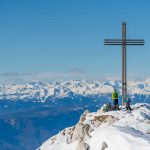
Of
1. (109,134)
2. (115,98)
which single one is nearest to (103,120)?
(115,98)

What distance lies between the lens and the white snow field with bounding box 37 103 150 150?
1417 inches

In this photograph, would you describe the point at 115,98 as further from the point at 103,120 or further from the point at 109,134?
the point at 109,134

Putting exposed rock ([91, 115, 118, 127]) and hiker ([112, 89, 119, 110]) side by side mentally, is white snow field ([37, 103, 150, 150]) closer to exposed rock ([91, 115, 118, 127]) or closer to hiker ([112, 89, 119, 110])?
exposed rock ([91, 115, 118, 127])

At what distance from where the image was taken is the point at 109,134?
3822 cm

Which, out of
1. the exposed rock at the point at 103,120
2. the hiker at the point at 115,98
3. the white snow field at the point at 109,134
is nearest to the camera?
the white snow field at the point at 109,134

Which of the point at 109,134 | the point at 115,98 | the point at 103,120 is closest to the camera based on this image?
the point at 109,134

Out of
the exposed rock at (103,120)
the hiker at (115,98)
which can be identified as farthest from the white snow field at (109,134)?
the hiker at (115,98)

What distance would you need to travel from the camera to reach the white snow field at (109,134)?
36.0 meters

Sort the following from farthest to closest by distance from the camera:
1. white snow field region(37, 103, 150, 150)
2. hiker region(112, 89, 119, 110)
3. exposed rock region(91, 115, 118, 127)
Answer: hiker region(112, 89, 119, 110) < exposed rock region(91, 115, 118, 127) < white snow field region(37, 103, 150, 150)

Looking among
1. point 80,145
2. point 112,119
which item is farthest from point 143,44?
point 80,145

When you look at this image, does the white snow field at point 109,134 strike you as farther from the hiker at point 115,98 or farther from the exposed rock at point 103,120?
the hiker at point 115,98

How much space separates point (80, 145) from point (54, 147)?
1034cm

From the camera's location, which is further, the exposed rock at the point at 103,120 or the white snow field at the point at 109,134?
the exposed rock at the point at 103,120

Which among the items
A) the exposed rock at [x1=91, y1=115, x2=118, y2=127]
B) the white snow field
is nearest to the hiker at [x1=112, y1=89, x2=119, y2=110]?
the white snow field
